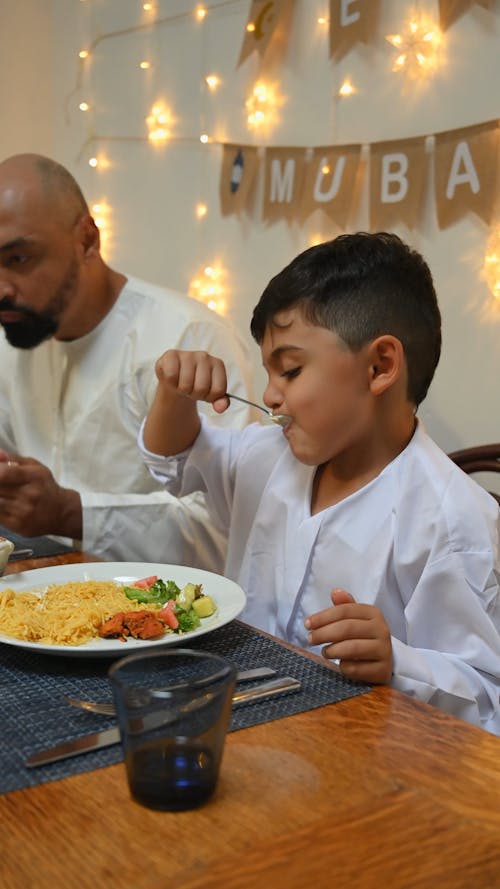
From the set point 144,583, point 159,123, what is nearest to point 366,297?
point 144,583

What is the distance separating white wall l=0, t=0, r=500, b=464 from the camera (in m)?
2.40

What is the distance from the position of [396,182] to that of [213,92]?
1117 millimetres

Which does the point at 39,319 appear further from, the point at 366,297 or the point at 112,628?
the point at 112,628

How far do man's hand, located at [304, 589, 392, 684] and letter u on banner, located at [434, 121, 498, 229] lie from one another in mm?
1583

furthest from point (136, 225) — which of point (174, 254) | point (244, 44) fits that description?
point (244, 44)

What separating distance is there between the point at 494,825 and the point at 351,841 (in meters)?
0.12

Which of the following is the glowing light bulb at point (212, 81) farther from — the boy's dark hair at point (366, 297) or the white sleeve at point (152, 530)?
the boy's dark hair at point (366, 297)

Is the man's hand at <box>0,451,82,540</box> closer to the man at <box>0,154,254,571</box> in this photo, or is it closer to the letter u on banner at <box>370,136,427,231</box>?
the man at <box>0,154,254,571</box>

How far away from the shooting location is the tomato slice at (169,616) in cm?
→ 106

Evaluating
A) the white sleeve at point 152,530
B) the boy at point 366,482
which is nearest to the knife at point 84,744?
the boy at point 366,482

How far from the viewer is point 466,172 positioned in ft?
7.73

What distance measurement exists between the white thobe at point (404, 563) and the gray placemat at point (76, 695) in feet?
0.41

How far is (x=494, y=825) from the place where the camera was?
0.70 meters

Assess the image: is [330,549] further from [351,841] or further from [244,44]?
[244,44]
